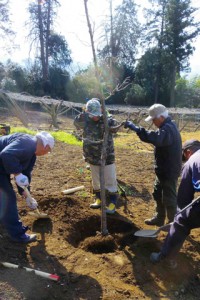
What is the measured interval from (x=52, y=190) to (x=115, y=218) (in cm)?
144

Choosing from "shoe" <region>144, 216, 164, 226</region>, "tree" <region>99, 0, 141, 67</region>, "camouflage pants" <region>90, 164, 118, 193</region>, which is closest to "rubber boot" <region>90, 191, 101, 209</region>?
"camouflage pants" <region>90, 164, 118, 193</region>

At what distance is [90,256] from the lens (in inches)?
139

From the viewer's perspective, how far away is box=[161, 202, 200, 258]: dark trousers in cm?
300

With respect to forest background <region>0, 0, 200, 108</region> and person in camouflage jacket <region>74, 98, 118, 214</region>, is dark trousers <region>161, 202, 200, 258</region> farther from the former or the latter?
forest background <region>0, 0, 200, 108</region>

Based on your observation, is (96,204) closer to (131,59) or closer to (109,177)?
(109,177)

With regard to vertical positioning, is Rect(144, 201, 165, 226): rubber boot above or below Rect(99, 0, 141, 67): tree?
below

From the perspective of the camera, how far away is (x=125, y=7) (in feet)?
102

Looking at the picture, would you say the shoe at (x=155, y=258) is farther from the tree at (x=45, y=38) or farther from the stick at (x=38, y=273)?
the tree at (x=45, y=38)

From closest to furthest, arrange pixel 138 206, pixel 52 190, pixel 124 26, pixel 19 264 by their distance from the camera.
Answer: pixel 19 264 < pixel 138 206 < pixel 52 190 < pixel 124 26

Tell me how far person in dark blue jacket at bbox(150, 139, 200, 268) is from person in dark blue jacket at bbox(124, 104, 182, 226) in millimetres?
538

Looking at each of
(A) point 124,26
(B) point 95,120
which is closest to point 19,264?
(B) point 95,120

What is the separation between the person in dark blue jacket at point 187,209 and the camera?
2975mm

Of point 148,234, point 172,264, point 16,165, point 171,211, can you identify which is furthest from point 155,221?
point 16,165

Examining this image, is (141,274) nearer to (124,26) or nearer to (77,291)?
(77,291)
